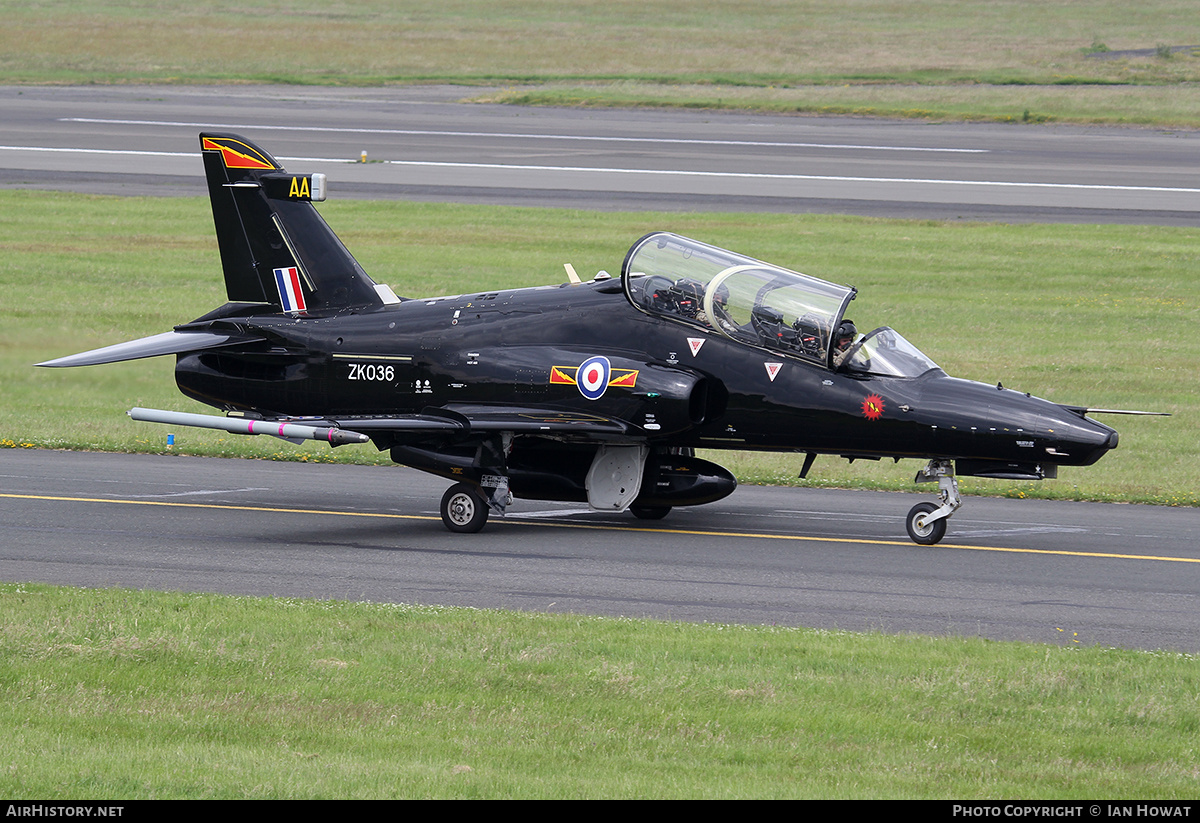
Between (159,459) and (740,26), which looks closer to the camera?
(159,459)

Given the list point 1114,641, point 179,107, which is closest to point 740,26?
point 179,107

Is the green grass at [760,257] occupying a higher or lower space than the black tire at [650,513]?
higher

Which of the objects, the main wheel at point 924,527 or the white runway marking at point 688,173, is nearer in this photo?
the main wheel at point 924,527

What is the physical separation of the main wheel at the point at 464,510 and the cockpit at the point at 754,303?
119 inches

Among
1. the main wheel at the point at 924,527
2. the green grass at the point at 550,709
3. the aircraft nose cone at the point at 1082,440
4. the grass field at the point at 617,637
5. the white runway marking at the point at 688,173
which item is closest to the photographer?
the green grass at the point at 550,709

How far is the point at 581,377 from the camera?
1731cm

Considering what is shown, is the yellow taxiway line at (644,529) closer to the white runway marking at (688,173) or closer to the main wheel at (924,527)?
the main wheel at (924,527)

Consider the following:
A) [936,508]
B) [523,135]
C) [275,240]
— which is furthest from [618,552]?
[523,135]

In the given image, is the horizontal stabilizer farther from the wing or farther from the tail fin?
the wing

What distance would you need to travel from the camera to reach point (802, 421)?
16531 mm

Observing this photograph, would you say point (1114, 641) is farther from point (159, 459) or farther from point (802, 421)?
point (159, 459)

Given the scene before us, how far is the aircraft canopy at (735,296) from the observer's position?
651 inches

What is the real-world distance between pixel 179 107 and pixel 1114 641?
168 ft

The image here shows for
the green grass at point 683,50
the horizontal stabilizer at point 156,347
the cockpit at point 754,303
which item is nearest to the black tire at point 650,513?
the cockpit at point 754,303
